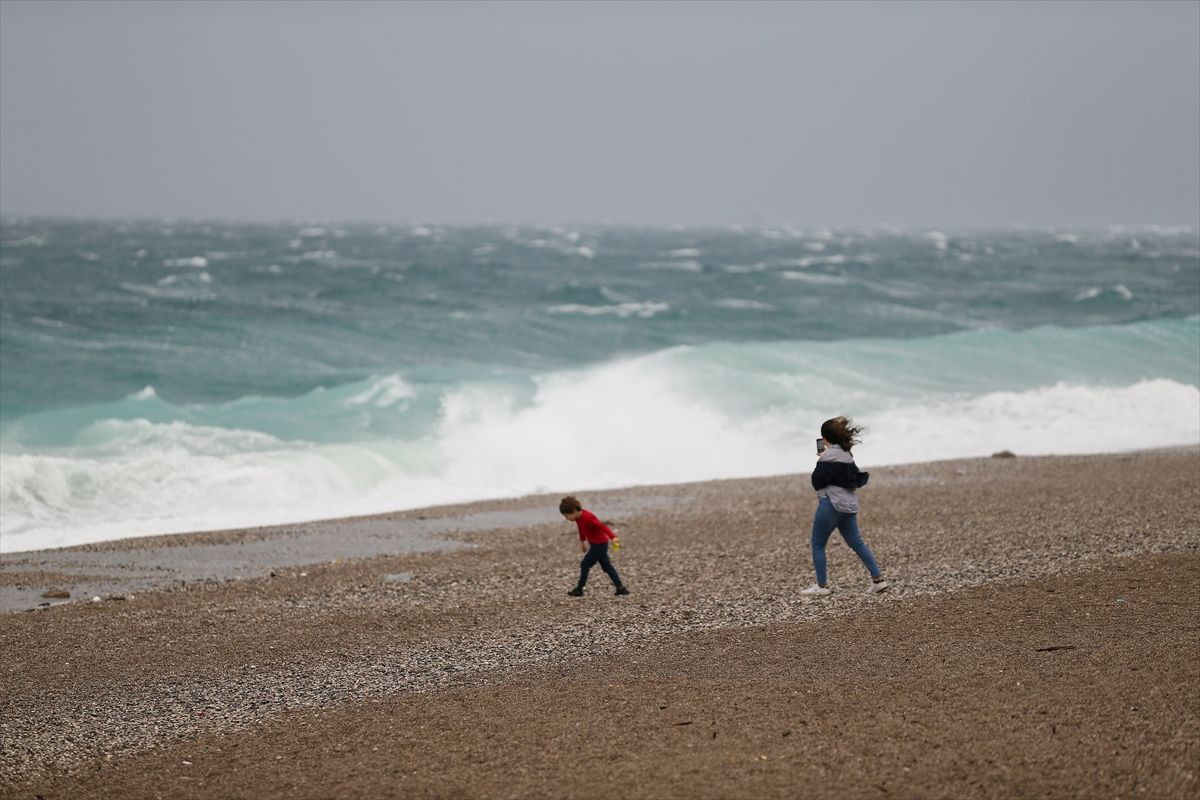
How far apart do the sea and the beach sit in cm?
512

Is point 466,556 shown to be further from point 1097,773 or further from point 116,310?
point 116,310

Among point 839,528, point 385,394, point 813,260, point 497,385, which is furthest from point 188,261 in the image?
point 839,528

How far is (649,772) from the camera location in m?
6.76

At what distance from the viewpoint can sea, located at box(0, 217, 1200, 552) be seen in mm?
21609

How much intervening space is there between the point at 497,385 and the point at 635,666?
22.3 meters

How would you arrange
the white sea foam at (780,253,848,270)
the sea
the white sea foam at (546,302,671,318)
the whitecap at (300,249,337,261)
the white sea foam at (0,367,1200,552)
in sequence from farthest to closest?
the white sea foam at (780,253,848,270) → the whitecap at (300,249,337,261) → the white sea foam at (546,302,671,318) → the sea → the white sea foam at (0,367,1200,552)

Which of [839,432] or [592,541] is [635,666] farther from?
[592,541]

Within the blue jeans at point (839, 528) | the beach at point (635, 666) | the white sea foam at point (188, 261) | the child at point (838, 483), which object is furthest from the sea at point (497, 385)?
the child at point (838, 483)

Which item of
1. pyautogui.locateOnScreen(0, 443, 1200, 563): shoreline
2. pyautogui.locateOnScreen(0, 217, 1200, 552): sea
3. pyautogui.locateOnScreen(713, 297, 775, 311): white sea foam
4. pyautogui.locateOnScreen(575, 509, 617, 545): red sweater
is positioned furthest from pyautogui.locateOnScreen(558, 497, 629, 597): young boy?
pyautogui.locateOnScreen(713, 297, 775, 311): white sea foam

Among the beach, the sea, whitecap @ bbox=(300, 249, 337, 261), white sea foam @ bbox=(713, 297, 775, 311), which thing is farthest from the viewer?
whitecap @ bbox=(300, 249, 337, 261)

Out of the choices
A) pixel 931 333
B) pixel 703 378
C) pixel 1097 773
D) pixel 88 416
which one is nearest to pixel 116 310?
pixel 88 416

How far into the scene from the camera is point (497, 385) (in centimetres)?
3098

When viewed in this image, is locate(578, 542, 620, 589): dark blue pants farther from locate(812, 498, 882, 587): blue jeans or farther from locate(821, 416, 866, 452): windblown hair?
locate(821, 416, 866, 452): windblown hair

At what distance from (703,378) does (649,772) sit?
2512 centimetres
